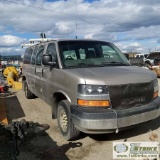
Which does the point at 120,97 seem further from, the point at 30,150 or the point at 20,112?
the point at 20,112

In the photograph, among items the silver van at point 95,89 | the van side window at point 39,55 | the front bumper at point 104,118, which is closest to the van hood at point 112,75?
the silver van at point 95,89

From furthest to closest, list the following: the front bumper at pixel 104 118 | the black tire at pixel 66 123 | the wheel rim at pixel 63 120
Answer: the wheel rim at pixel 63 120 < the black tire at pixel 66 123 < the front bumper at pixel 104 118

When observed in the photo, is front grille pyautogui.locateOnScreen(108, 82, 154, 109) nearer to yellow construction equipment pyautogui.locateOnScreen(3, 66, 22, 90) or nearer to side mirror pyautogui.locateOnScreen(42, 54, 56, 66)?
side mirror pyautogui.locateOnScreen(42, 54, 56, 66)

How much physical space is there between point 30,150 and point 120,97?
1.90m

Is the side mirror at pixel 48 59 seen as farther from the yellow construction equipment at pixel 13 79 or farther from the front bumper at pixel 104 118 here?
the yellow construction equipment at pixel 13 79

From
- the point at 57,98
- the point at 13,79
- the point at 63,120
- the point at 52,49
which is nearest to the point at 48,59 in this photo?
the point at 52,49

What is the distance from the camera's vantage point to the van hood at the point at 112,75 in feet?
14.1

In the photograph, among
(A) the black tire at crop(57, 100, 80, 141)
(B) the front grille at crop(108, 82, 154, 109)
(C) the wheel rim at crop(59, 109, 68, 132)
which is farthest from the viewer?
(C) the wheel rim at crop(59, 109, 68, 132)

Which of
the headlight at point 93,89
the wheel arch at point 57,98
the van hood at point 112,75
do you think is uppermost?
the van hood at point 112,75

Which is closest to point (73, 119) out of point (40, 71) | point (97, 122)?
point (97, 122)

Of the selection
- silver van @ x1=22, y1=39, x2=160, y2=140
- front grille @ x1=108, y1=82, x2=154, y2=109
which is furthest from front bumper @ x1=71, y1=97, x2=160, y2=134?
front grille @ x1=108, y1=82, x2=154, y2=109

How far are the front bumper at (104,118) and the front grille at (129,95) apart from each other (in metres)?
0.11

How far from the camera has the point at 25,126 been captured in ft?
15.1

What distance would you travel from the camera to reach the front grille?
4.31 meters
